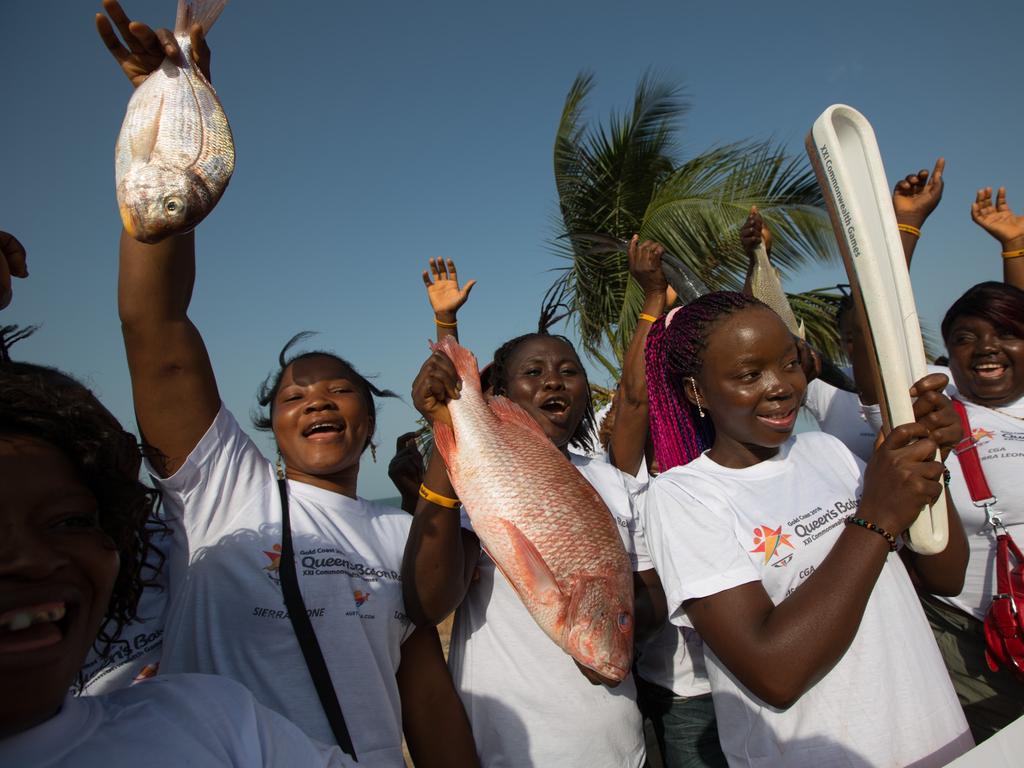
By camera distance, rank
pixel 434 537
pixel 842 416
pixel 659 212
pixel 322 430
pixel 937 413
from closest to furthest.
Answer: pixel 937 413 → pixel 434 537 → pixel 322 430 → pixel 842 416 → pixel 659 212

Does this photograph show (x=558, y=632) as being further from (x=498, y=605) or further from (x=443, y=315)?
(x=443, y=315)

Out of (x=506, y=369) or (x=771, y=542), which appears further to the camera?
(x=506, y=369)

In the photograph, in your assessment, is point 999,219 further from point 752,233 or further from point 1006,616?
point 1006,616

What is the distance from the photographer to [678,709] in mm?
2314

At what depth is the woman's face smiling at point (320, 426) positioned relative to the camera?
220cm

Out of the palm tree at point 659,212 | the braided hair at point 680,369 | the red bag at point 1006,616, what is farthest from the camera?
the palm tree at point 659,212

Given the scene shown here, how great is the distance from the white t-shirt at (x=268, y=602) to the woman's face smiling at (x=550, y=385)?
863 mm

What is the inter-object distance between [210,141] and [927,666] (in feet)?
7.50

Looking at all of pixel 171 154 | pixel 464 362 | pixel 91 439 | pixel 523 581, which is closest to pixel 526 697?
pixel 523 581

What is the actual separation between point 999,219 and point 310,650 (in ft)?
12.9

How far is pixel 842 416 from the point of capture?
3.02m

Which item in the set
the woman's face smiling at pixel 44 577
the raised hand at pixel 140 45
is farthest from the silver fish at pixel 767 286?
the woman's face smiling at pixel 44 577

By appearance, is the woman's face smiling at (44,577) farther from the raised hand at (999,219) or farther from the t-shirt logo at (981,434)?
the raised hand at (999,219)

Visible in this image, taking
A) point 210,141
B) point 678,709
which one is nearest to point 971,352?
point 678,709
